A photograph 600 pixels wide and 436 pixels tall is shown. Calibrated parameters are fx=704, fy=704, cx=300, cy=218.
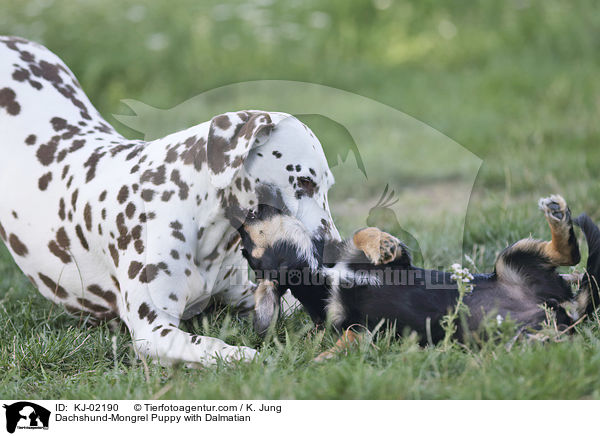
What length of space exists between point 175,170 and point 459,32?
783 centimetres

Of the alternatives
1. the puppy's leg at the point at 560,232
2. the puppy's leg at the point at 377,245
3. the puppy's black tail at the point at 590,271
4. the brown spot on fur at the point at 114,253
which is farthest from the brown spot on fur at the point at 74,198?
the puppy's black tail at the point at 590,271

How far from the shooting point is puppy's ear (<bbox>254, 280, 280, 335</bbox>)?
11.2 feet

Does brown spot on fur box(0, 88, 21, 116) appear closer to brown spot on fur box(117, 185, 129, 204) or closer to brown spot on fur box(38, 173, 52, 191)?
brown spot on fur box(38, 173, 52, 191)

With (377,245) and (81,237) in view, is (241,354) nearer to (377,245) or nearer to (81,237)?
(377,245)

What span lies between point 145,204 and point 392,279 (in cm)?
130

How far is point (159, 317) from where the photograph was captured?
345 centimetres

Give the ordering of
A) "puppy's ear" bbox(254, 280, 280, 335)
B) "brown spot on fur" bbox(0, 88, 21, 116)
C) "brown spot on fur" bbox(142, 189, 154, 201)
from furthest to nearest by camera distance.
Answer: "brown spot on fur" bbox(0, 88, 21, 116), "brown spot on fur" bbox(142, 189, 154, 201), "puppy's ear" bbox(254, 280, 280, 335)

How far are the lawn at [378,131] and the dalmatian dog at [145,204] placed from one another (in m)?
0.22

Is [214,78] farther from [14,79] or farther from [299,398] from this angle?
[299,398]

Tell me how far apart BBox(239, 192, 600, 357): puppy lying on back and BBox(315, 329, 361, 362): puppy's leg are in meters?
0.02
